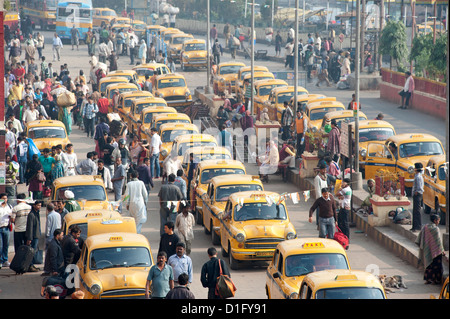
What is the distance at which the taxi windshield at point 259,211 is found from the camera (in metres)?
20.5

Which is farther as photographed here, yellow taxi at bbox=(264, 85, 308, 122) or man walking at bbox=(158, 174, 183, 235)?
yellow taxi at bbox=(264, 85, 308, 122)

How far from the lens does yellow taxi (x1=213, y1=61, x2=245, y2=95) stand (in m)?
46.4

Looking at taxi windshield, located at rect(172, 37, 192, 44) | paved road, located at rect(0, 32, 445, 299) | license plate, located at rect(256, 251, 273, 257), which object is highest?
taxi windshield, located at rect(172, 37, 192, 44)

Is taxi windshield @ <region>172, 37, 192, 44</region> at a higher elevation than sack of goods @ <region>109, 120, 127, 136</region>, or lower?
higher

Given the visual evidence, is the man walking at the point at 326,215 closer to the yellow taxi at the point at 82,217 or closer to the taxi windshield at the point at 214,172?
the taxi windshield at the point at 214,172

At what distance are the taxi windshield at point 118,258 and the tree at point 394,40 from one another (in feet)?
105

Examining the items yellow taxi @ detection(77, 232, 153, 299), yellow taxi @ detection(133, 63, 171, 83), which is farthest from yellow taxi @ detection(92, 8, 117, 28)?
yellow taxi @ detection(77, 232, 153, 299)

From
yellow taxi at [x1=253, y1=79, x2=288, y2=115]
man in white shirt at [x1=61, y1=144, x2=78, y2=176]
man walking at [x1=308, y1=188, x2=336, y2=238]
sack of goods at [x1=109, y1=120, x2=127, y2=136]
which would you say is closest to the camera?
man walking at [x1=308, y1=188, x2=336, y2=238]

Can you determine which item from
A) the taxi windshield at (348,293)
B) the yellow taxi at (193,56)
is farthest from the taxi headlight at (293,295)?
the yellow taxi at (193,56)

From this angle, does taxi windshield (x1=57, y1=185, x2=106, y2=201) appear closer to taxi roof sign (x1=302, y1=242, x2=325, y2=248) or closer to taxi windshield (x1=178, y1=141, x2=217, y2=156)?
taxi windshield (x1=178, y1=141, x2=217, y2=156)

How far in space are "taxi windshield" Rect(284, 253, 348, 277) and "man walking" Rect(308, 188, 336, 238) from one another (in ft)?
13.3

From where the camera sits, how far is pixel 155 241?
22625 millimetres

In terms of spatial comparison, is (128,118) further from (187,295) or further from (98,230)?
(187,295)
